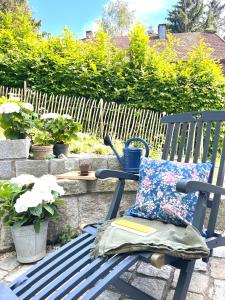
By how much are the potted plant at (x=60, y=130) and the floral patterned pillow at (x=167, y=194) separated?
1364 millimetres

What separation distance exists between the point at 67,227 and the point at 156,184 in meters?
1.01

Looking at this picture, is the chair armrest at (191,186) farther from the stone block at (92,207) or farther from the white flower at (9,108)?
the white flower at (9,108)

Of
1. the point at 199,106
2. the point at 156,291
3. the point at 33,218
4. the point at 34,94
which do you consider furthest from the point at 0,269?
the point at 199,106

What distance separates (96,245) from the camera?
57.1 inches

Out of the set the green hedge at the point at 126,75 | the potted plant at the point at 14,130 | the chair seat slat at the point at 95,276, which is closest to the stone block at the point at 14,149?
the potted plant at the point at 14,130

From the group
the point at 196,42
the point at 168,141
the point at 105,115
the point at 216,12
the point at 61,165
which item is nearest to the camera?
the point at 168,141

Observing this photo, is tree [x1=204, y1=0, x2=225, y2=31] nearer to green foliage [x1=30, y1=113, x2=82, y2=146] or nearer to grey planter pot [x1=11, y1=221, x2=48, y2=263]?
green foliage [x1=30, y1=113, x2=82, y2=146]

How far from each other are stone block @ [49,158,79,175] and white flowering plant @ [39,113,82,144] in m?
0.29

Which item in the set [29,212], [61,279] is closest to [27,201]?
[29,212]

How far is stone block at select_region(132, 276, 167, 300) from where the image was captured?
165cm

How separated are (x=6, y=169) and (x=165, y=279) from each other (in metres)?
1.69

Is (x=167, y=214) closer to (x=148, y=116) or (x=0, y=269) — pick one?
(x=0, y=269)

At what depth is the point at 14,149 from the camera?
259 centimetres

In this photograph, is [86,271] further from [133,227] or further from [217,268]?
[217,268]
